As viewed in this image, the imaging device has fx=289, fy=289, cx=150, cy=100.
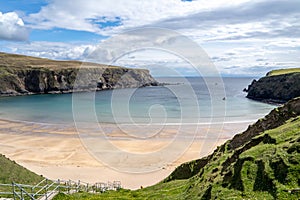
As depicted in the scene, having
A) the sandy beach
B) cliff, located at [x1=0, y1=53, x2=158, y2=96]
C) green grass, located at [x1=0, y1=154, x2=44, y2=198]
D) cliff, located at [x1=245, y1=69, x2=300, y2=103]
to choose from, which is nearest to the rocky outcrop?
the sandy beach

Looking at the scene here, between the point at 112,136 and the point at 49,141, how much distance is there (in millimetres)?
10653

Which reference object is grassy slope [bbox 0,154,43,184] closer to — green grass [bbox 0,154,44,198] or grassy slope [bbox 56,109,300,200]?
green grass [bbox 0,154,44,198]

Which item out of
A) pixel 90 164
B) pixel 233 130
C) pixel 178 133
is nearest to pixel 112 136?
pixel 178 133

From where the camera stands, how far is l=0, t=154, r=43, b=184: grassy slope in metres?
20.4

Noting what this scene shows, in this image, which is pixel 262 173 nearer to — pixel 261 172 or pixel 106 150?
pixel 261 172

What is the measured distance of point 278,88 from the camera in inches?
4355

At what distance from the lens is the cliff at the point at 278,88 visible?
102269 mm

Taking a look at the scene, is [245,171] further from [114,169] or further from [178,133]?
[178,133]

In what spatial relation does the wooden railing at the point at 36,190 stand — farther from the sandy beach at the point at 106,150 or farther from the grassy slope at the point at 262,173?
the sandy beach at the point at 106,150

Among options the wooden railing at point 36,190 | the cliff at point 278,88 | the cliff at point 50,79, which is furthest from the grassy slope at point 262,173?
the cliff at point 50,79

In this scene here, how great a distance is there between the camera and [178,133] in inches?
2136

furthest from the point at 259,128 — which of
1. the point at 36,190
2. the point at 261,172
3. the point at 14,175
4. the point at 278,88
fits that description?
the point at 278,88

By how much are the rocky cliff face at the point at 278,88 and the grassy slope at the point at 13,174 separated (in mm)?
94281

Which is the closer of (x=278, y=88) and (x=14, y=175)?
(x=14, y=175)
